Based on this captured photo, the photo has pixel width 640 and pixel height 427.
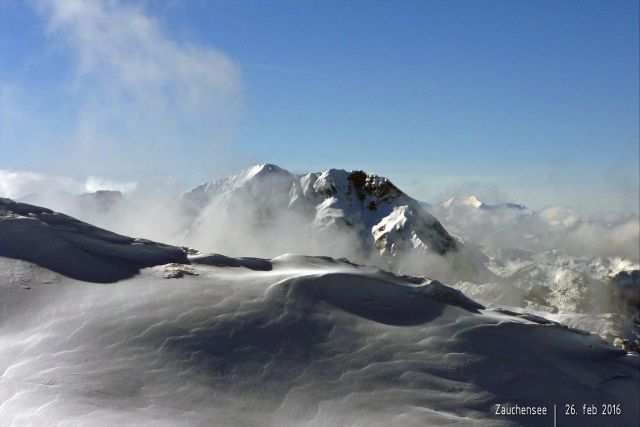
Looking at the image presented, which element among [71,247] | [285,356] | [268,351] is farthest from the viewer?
[71,247]

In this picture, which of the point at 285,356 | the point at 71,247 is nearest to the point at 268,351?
the point at 285,356

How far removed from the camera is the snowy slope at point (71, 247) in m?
27.0

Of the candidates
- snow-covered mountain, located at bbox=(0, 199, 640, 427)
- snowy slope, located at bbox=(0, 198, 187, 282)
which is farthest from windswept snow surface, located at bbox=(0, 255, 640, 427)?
snowy slope, located at bbox=(0, 198, 187, 282)

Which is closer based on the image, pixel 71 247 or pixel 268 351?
pixel 268 351

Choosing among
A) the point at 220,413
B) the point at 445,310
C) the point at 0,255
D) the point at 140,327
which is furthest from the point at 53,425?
the point at 445,310

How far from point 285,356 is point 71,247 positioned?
1370cm

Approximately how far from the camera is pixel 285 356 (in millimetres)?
21078

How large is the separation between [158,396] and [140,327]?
4387 millimetres

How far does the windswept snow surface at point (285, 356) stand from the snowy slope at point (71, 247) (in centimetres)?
114

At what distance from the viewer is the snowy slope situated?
88.7 ft

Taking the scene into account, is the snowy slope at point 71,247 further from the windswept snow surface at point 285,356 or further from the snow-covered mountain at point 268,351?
the windswept snow surface at point 285,356

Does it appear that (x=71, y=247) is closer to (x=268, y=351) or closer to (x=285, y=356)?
(x=268, y=351)

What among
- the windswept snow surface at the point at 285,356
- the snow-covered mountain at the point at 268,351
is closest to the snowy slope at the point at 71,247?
the snow-covered mountain at the point at 268,351

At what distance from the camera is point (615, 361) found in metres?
25.7
